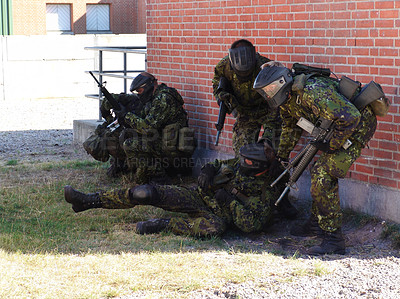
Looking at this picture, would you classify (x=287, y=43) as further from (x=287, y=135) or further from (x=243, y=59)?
(x=287, y=135)

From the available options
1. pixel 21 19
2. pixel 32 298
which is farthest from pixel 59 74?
pixel 32 298

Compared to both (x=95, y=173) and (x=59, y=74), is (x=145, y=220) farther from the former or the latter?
(x=59, y=74)

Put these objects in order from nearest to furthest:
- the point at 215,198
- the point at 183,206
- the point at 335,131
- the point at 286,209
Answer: the point at 335,131 → the point at 183,206 → the point at 215,198 → the point at 286,209

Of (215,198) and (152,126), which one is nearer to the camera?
(215,198)

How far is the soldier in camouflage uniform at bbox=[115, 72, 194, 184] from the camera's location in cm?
776

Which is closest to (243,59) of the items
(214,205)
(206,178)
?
(206,178)

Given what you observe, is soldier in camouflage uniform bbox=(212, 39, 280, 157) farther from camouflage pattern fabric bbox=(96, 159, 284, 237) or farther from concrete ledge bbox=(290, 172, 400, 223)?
concrete ledge bbox=(290, 172, 400, 223)

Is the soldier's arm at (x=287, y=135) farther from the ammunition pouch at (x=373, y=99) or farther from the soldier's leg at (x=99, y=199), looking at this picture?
the soldier's leg at (x=99, y=199)

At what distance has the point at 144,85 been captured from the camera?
786 cm

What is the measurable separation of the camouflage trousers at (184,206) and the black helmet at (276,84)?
4.25 feet

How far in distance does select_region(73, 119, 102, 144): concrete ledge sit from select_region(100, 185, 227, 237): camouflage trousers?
175 inches

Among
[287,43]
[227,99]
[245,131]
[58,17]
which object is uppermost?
[58,17]

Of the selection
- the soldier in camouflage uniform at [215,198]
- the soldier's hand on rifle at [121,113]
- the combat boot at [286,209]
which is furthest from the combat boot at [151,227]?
the soldier's hand on rifle at [121,113]

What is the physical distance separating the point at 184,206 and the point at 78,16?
768 inches
